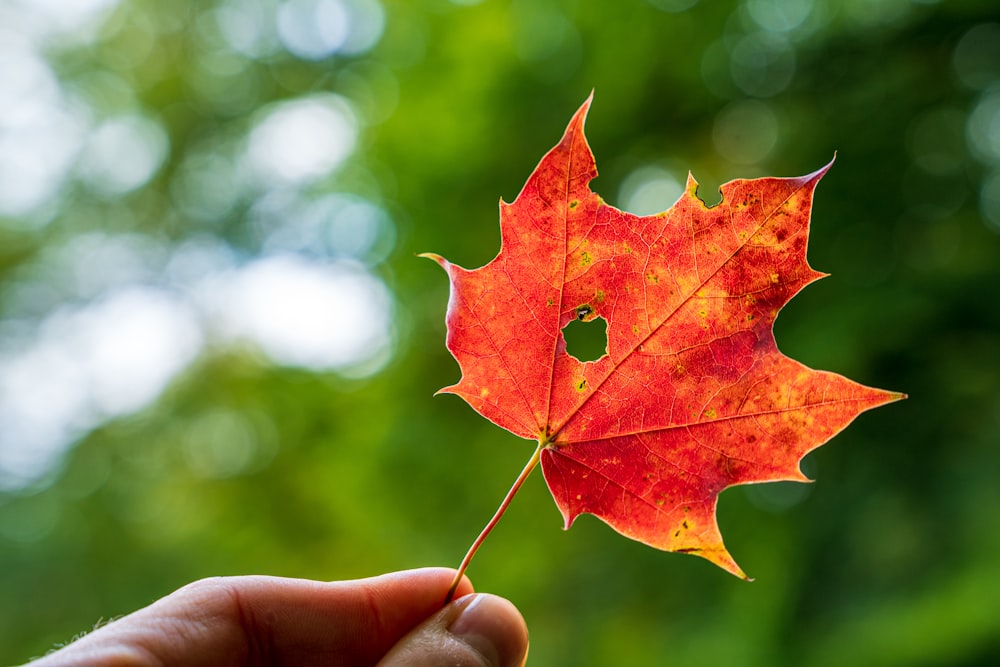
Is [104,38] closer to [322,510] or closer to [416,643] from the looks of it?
[322,510]

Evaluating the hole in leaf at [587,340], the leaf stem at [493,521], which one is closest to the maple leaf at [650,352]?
the leaf stem at [493,521]

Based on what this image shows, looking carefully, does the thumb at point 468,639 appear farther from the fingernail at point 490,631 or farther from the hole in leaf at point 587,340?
the hole in leaf at point 587,340

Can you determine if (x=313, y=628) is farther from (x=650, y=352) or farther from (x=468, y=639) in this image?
(x=650, y=352)

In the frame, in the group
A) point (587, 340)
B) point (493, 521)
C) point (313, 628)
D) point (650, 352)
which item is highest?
point (650, 352)

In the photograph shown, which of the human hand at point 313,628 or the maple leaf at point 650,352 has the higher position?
the maple leaf at point 650,352

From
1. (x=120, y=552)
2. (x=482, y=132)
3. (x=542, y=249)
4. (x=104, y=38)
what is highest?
(x=104, y=38)

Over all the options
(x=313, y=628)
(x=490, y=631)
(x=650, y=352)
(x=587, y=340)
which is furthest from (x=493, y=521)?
(x=587, y=340)

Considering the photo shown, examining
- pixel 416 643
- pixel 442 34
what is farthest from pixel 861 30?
pixel 416 643
